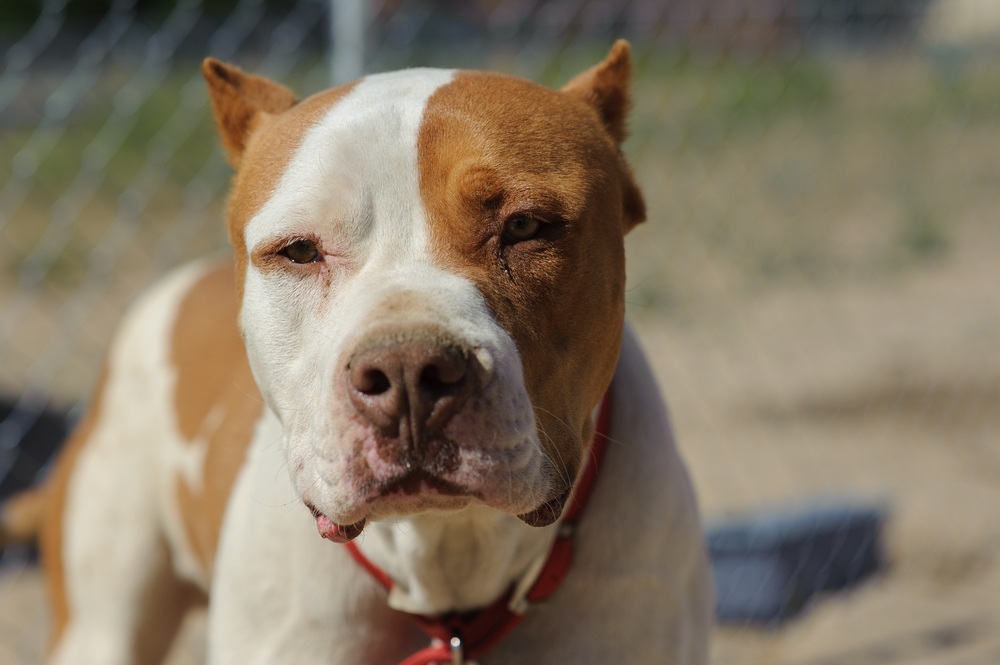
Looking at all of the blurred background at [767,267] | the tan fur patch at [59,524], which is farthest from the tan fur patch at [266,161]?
the tan fur patch at [59,524]

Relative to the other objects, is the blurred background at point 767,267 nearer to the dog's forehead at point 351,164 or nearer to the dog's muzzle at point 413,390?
the dog's forehead at point 351,164

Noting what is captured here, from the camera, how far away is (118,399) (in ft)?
8.78

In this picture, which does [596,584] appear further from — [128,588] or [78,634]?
[78,634]

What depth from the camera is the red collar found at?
1738mm

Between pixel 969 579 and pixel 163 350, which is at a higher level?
pixel 163 350

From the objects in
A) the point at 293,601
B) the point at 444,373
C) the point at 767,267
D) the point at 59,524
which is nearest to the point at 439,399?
the point at 444,373

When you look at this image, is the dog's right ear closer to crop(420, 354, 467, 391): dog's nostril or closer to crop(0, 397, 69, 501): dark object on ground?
crop(420, 354, 467, 391): dog's nostril

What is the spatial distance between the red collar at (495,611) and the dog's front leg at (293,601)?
0.16 feet

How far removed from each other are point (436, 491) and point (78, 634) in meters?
1.69

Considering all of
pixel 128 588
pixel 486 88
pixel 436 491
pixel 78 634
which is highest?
pixel 486 88

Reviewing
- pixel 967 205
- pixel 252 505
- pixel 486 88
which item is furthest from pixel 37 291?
pixel 967 205

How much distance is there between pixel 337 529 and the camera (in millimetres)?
1469

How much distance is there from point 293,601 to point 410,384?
711mm

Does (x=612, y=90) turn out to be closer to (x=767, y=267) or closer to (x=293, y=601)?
(x=293, y=601)
